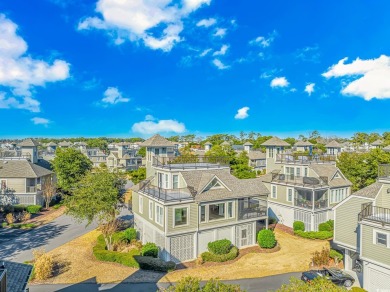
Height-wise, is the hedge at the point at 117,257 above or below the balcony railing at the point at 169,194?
below

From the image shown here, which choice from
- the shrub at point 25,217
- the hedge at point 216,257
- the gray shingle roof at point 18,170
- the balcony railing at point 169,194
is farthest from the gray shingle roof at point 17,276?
the gray shingle roof at point 18,170

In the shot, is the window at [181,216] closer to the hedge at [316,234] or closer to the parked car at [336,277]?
the parked car at [336,277]

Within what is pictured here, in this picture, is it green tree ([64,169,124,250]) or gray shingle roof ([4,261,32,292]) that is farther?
green tree ([64,169,124,250])

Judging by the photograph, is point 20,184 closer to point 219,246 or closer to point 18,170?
point 18,170

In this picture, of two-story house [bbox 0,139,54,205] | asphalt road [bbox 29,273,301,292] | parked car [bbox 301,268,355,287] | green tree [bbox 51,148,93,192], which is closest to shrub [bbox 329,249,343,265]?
parked car [bbox 301,268,355,287]

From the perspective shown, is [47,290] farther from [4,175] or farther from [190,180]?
[4,175]

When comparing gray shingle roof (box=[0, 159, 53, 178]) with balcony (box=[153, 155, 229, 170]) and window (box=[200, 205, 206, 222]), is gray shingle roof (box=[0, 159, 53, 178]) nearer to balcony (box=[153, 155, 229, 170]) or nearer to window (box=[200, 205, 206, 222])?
balcony (box=[153, 155, 229, 170])
